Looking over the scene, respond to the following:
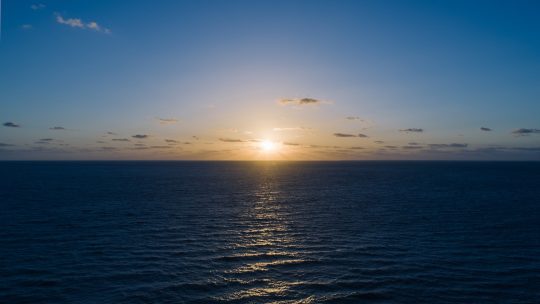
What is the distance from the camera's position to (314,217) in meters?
67.4

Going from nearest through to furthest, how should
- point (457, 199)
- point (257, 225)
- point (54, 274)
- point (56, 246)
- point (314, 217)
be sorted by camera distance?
point (54, 274), point (56, 246), point (257, 225), point (314, 217), point (457, 199)

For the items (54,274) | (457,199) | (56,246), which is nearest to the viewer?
(54,274)

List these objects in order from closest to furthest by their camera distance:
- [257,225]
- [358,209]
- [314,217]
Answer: [257,225], [314,217], [358,209]

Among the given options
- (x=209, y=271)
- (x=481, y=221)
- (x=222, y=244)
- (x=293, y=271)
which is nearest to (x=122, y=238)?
(x=222, y=244)

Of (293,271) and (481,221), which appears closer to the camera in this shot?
(293,271)

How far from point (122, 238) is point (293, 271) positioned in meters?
25.3

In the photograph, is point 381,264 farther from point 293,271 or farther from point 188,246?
point 188,246

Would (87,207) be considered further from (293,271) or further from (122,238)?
(293,271)

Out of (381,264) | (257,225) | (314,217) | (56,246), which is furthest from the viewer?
(314,217)

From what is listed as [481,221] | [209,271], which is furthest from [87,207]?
[481,221]

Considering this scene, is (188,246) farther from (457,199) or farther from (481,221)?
(457,199)

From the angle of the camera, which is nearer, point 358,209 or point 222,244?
point 222,244

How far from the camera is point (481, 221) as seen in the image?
2459 inches

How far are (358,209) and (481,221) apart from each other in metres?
22.4
